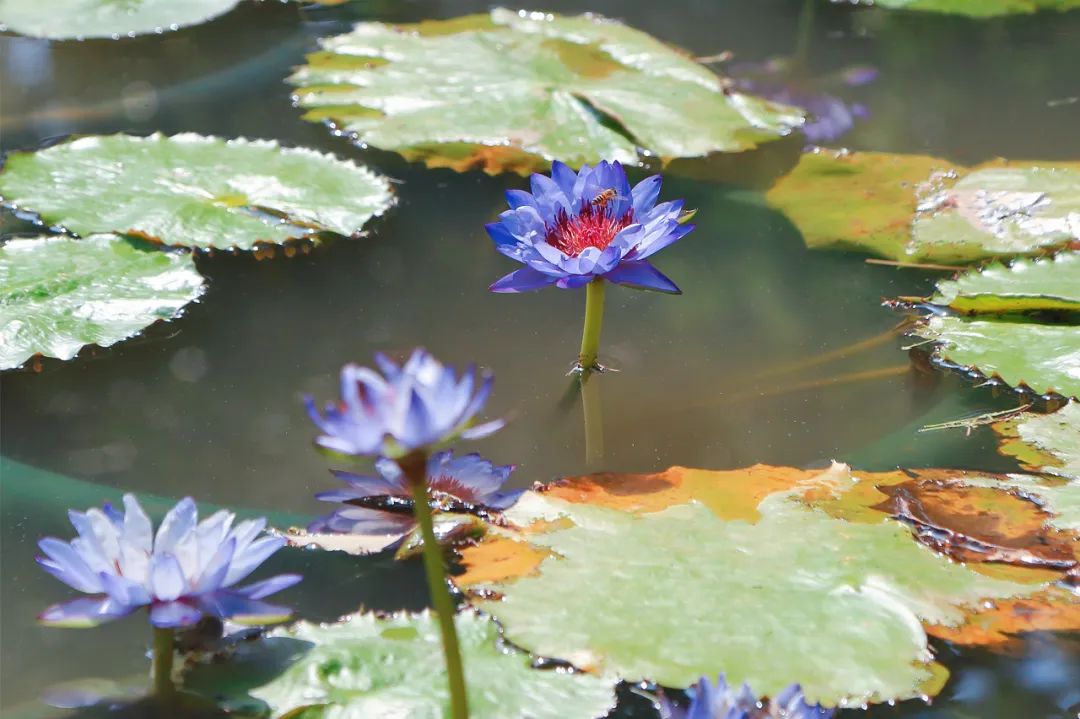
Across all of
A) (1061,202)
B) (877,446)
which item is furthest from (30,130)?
(1061,202)

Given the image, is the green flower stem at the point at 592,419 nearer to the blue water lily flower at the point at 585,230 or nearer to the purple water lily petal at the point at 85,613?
the blue water lily flower at the point at 585,230

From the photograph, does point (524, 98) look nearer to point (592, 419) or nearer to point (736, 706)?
point (592, 419)

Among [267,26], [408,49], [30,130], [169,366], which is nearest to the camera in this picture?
[169,366]

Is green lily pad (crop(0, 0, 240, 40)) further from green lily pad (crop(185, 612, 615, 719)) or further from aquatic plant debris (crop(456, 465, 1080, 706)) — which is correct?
green lily pad (crop(185, 612, 615, 719))

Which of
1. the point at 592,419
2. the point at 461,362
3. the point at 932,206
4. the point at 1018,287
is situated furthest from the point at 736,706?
the point at 932,206

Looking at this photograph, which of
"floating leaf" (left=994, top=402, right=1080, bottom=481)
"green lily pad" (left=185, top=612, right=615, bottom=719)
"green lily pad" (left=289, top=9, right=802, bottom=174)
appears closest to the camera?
"green lily pad" (left=185, top=612, right=615, bottom=719)

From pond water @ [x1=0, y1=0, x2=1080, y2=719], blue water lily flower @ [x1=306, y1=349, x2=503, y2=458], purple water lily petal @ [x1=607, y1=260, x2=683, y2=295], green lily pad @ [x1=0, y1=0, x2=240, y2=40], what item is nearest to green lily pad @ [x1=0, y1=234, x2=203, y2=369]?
pond water @ [x1=0, y1=0, x2=1080, y2=719]

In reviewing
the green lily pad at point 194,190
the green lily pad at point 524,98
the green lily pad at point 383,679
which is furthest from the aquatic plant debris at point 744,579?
the green lily pad at point 524,98

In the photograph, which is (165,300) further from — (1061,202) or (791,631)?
(1061,202)
